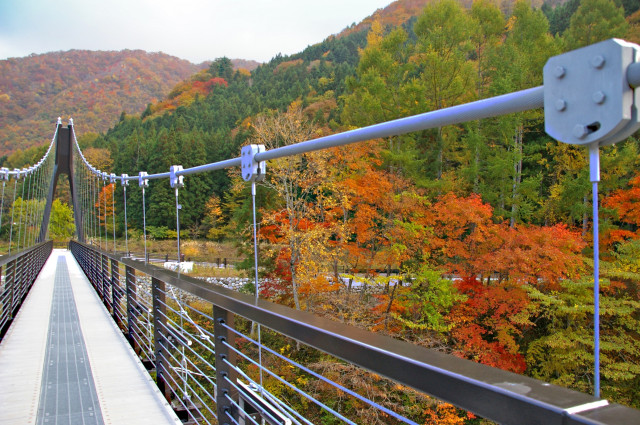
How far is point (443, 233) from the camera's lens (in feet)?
42.0

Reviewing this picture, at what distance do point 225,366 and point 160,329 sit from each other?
4.85 ft

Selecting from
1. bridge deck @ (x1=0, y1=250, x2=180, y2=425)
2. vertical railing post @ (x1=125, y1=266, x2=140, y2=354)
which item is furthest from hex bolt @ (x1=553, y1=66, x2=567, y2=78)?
vertical railing post @ (x1=125, y1=266, x2=140, y2=354)

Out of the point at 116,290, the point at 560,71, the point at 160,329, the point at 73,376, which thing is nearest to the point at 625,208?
the point at 116,290

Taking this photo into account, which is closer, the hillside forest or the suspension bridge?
the suspension bridge

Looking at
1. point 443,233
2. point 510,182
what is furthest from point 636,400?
point 510,182

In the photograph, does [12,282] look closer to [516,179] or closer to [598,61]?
[598,61]

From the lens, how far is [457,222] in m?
12.5

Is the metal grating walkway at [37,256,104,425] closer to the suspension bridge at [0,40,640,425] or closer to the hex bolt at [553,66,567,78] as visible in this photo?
the suspension bridge at [0,40,640,425]

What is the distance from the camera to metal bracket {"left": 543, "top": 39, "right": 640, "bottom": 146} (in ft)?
2.31

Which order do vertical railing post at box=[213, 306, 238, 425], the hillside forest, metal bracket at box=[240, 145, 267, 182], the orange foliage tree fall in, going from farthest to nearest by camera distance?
the orange foliage tree < the hillside forest < metal bracket at box=[240, 145, 267, 182] < vertical railing post at box=[213, 306, 238, 425]

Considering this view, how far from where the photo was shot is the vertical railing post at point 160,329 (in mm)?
3041

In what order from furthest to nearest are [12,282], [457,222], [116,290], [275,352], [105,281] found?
[457,222] < [105,281] < [12,282] < [116,290] < [275,352]

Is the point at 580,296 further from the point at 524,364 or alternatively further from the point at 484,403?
the point at 484,403

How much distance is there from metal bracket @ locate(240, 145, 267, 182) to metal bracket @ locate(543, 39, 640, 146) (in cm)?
144
